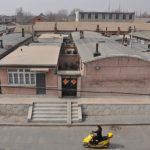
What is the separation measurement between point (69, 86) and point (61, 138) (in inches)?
234

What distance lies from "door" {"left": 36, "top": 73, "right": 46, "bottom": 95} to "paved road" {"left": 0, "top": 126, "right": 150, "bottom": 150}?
4.53m

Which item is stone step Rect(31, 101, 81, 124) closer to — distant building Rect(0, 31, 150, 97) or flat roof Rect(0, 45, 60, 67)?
distant building Rect(0, 31, 150, 97)

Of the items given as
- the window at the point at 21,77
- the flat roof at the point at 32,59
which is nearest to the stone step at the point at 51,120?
the window at the point at 21,77

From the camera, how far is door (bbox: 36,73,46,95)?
2123 cm

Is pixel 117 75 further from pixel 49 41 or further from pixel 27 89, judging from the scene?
pixel 49 41

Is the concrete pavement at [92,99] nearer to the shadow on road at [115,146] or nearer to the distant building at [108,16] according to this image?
the shadow on road at [115,146]

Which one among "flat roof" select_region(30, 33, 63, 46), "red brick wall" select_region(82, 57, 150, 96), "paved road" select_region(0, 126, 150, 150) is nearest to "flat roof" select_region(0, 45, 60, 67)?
"red brick wall" select_region(82, 57, 150, 96)

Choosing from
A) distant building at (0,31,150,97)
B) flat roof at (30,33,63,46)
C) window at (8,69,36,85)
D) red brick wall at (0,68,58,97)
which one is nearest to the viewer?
distant building at (0,31,150,97)

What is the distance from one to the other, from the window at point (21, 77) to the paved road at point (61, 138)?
503 cm

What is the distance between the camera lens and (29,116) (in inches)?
736

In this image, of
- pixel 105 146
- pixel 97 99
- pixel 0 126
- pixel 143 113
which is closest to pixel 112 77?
pixel 97 99

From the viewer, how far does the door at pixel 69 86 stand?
838 inches

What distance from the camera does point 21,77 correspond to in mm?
21469

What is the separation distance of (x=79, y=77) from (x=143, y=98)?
6.12m
